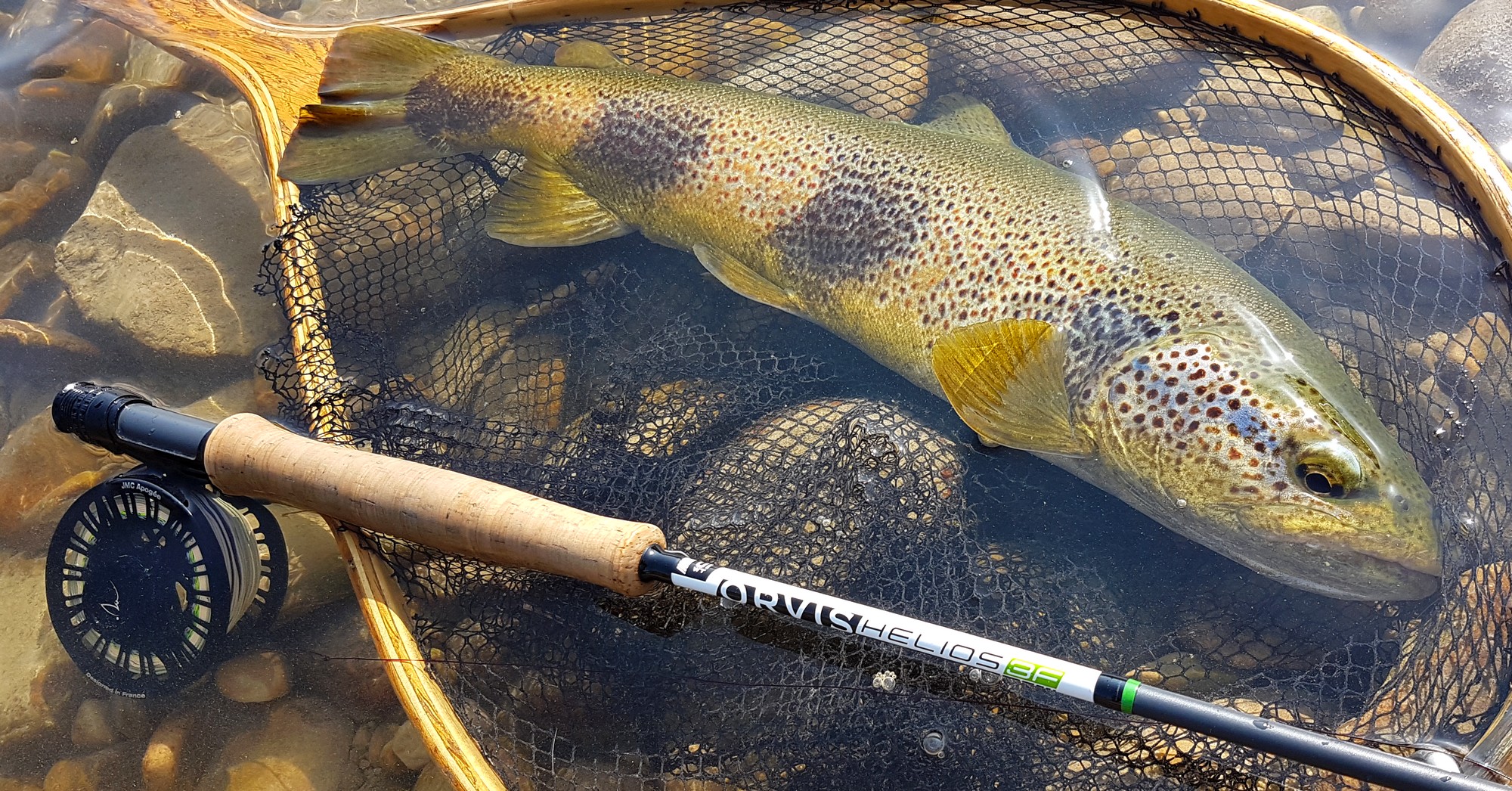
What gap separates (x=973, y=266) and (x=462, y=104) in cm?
202

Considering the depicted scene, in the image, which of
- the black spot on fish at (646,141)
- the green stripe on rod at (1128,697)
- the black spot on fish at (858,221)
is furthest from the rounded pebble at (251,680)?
the green stripe on rod at (1128,697)

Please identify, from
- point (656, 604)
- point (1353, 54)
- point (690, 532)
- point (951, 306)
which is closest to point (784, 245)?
point (951, 306)

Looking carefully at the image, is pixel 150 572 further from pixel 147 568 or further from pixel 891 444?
pixel 891 444

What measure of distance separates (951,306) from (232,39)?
3118 mm

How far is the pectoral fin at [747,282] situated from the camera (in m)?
3.28

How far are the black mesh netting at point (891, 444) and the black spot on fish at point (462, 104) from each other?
31 cm

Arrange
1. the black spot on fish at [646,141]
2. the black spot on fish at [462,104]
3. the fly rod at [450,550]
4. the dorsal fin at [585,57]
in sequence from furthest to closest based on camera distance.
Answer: the dorsal fin at [585,57] → the black spot on fish at [462,104] → the black spot on fish at [646,141] → the fly rod at [450,550]

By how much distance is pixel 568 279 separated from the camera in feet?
12.1

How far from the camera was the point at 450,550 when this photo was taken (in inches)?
95.5

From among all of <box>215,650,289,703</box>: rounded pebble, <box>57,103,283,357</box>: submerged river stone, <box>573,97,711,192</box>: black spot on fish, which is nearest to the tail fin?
<box>573,97,711,192</box>: black spot on fish

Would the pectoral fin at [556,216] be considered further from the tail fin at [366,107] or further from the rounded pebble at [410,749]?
the rounded pebble at [410,749]

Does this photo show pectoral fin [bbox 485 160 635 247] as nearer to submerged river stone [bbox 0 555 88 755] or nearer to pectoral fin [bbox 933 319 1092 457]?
pectoral fin [bbox 933 319 1092 457]

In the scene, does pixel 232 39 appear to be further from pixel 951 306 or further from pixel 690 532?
pixel 951 306

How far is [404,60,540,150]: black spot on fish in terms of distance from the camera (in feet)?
11.2
